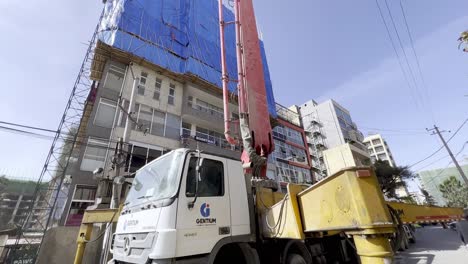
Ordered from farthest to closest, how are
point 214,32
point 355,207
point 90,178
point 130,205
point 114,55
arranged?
point 214,32 → point 114,55 → point 90,178 → point 130,205 → point 355,207

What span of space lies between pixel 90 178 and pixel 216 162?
490 inches

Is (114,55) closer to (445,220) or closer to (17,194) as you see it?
(445,220)

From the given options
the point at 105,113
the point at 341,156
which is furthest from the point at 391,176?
the point at 105,113

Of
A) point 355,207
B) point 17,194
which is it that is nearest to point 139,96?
point 355,207

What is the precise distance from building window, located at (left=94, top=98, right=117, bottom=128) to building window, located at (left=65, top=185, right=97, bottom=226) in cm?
438

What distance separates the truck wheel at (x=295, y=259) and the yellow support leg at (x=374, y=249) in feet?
8.59

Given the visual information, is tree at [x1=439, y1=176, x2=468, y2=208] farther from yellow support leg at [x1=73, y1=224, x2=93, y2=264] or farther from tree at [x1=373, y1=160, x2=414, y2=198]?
yellow support leg at [x1=73, y1=224, x2=93, y2=264]

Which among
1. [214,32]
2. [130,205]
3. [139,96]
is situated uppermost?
[214,32]

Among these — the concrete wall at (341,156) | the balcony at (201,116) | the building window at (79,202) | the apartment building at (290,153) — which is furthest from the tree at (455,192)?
the building window at (79,202)

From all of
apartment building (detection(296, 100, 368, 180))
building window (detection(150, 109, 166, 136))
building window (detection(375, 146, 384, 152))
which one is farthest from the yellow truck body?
building window (detection(375, 146, 384, 152))

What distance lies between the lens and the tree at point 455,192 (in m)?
36.9

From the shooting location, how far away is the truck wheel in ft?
14.7

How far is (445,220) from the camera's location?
20.9 ft

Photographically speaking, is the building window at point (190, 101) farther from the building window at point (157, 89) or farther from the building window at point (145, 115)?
the building window at point (145, 115)
